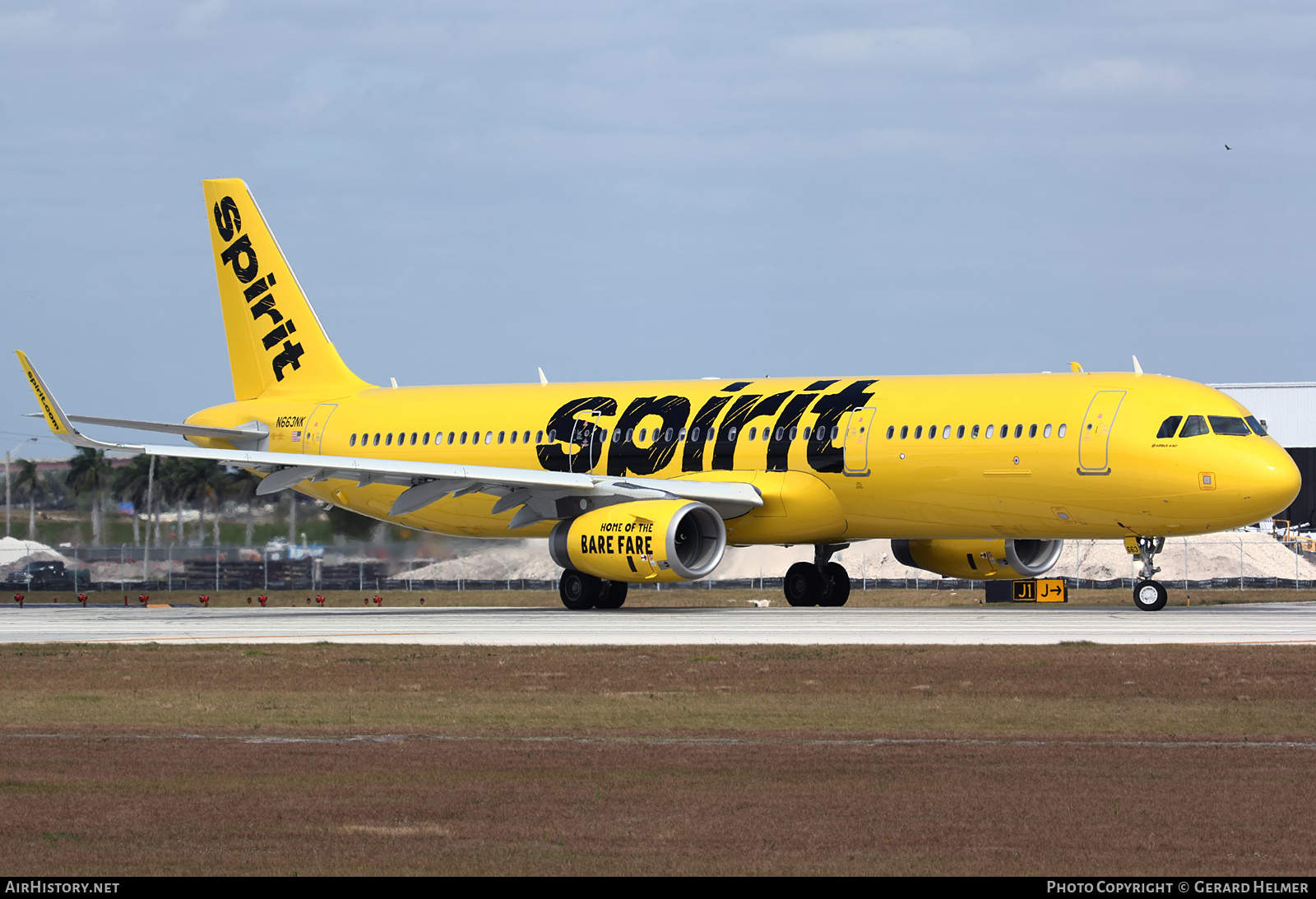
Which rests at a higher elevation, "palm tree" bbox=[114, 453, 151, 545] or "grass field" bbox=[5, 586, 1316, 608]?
"palm tree" bbox=[114, 453, 151, 545]

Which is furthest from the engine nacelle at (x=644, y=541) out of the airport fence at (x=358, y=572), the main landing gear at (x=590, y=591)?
the airport fence at (x=358, y=572)

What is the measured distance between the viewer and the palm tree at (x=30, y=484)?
145 feet

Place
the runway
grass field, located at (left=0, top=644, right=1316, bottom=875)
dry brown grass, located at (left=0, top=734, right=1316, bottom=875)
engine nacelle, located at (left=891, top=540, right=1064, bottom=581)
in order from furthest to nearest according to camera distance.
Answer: engine nacelle, located at (left=891, top=540, right=1064, bottom=581) < the runway < grass field, located at (left=0, top=644, right=1316, bottom=875) < dry brown grass, located at (left=0, top=734, right=1316, bottom=875)

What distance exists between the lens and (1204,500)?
29.3 metres

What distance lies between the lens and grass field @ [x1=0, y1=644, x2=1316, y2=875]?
9.07 m

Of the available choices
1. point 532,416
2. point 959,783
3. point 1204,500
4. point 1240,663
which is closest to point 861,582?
point 532,416

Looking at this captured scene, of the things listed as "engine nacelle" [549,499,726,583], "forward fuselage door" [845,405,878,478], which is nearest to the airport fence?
"engine nacelle" [549,499,726,583]

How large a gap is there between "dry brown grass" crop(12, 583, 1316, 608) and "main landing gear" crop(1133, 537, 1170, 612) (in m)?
4.89

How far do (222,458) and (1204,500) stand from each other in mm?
17690

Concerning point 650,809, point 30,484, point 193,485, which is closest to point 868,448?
point 193,485

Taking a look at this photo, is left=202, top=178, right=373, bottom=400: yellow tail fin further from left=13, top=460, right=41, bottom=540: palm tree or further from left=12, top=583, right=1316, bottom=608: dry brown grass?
left=13, top=460, right=41, bottom=540: palm tree

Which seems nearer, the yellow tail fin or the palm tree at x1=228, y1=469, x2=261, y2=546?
the yellow tail fin

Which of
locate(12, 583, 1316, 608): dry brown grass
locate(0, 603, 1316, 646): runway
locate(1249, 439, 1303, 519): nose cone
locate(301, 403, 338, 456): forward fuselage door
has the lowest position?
locate(12, 583, 1316, 608): dry brown grass
